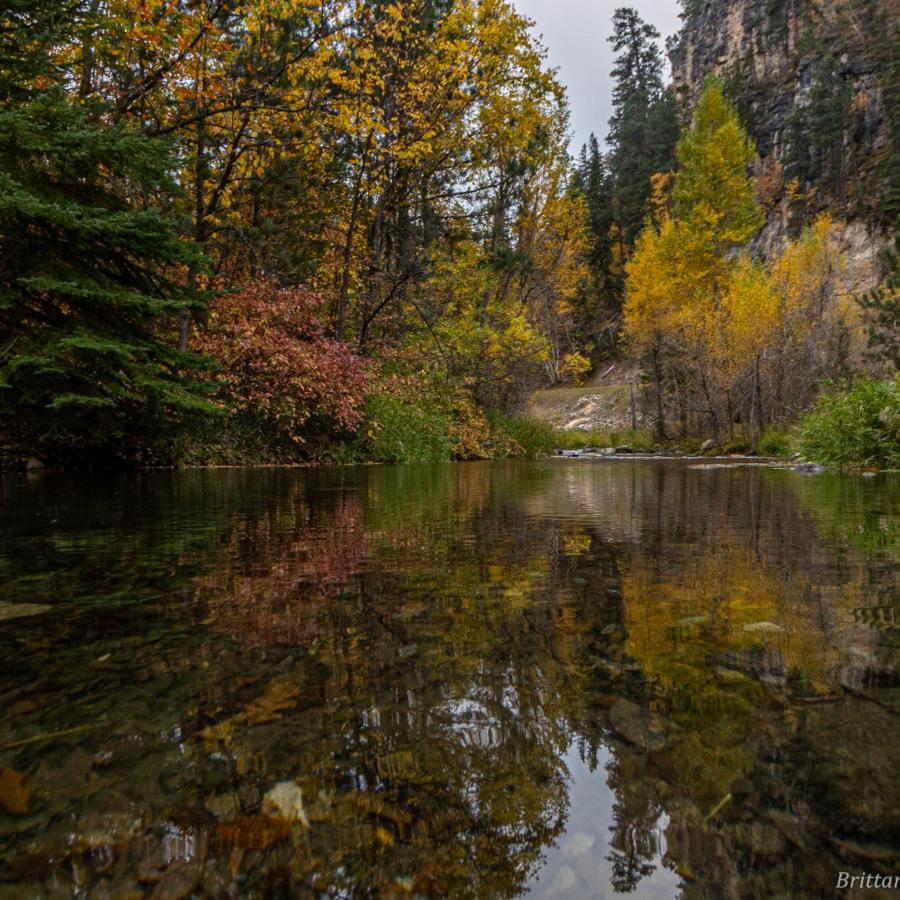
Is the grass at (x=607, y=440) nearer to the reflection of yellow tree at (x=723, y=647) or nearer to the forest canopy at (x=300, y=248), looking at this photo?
the forest canopy at (x=300, y=248)

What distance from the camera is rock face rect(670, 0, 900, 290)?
3762 cm

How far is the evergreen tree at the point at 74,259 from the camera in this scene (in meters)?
4.82

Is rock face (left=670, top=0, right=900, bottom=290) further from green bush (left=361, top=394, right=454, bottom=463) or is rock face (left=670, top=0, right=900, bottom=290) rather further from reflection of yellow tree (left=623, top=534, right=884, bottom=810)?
reflection of yellow tree (left=623, top=534, right=884, bottom=810)

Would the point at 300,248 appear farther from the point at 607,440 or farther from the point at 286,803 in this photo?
the point at 607,440

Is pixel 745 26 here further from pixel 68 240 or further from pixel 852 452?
pixel 68 240

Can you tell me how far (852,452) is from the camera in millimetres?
9422

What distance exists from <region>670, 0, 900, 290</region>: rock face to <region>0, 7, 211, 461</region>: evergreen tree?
37986 mm

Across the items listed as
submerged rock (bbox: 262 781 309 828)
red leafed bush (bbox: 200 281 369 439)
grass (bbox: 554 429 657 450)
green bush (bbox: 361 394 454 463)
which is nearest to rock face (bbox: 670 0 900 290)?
grass (bbox: 554 429 657 450)

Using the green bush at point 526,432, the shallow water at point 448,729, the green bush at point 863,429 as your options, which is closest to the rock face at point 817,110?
the green bush at point 526,432

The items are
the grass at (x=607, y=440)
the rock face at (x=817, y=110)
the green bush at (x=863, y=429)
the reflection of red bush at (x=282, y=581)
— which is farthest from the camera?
the rock face at (x=817, y=110)

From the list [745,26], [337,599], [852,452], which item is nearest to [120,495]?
[337,599]

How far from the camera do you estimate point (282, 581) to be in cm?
175

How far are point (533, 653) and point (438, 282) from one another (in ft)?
45.4

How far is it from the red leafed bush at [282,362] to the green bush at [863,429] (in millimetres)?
7719
